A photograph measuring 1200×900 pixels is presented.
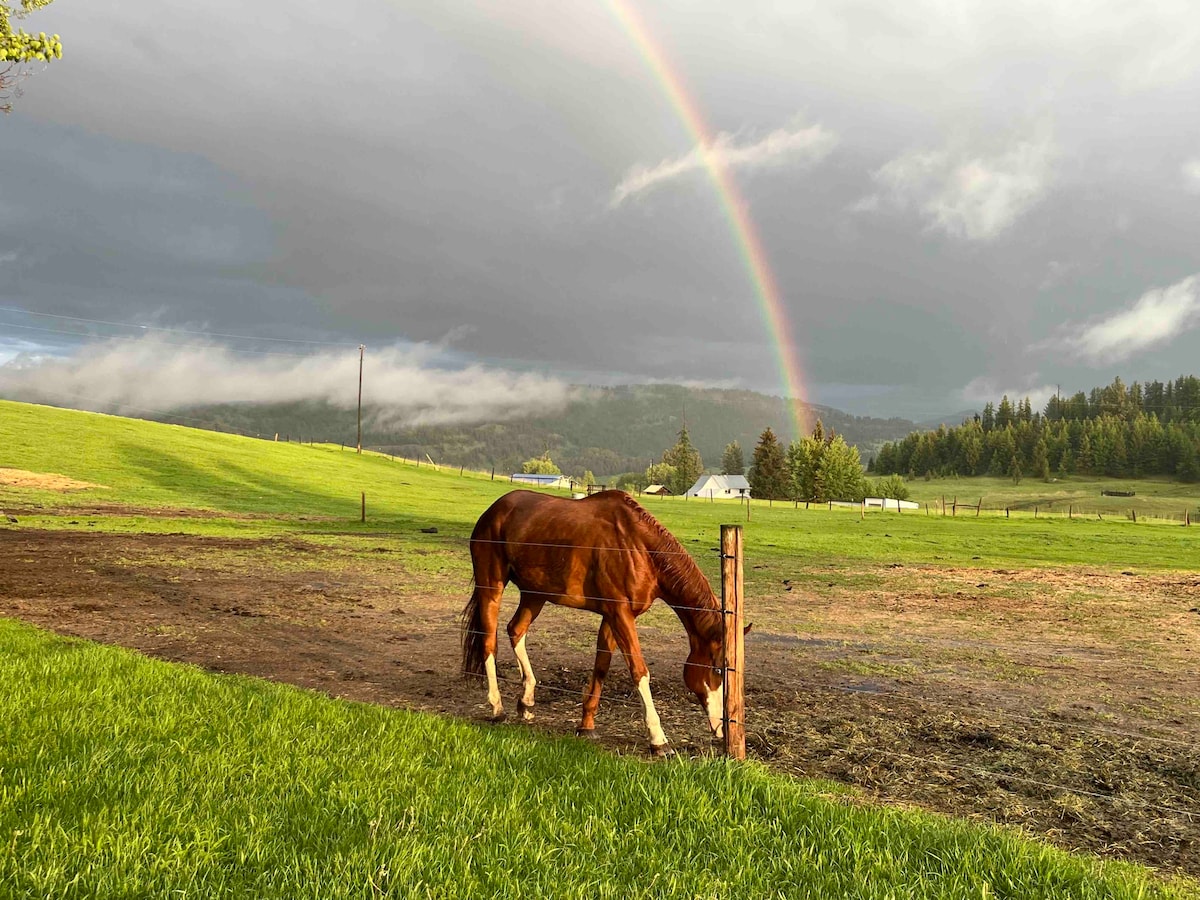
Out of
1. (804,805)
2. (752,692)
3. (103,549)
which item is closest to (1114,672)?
(752,692)

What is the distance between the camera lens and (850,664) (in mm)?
12602

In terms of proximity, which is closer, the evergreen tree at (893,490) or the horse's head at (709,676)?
the horse's head at (709,676)

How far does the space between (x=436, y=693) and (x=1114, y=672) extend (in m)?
11.8

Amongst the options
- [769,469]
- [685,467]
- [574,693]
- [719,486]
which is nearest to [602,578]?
[574,693]

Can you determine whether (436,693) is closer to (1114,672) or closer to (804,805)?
(804,805)

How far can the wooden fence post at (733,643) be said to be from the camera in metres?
7.13

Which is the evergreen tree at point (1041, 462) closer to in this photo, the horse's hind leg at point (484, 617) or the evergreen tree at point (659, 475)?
the evergreen tree at point (659, 475)

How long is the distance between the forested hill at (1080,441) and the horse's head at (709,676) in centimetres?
17345

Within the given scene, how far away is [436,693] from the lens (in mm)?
9742

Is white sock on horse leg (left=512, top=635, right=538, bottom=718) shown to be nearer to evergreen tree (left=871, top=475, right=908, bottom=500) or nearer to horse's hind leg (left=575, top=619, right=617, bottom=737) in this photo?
horse's hind leg (left=575, top=619, right=617, bottom=737)

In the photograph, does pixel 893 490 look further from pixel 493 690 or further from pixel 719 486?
pixel 493 690

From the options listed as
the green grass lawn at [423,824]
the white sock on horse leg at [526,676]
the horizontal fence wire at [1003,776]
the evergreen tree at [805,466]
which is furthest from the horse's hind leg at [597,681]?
the evergreen tree at [805,466]

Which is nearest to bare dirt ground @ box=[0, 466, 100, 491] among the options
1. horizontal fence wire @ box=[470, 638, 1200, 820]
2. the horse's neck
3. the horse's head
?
horizontal fence wire @ box=[470, 638, 1200, 820]

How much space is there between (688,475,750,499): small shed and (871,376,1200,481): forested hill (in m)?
58.6
